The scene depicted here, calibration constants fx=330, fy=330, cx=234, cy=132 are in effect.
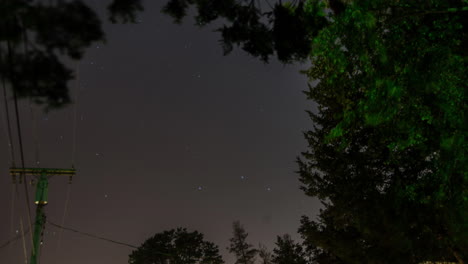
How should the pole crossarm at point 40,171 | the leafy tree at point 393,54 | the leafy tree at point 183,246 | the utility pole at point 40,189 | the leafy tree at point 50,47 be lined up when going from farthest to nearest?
the leafy tree at point 183,246
the pole crossarm at point 40,171
the utility pole at point 40,189
the leafy tree at point 393,54
the leafy tree at point 50,47

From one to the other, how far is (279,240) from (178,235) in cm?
2048

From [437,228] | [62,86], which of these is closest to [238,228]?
[437,228]

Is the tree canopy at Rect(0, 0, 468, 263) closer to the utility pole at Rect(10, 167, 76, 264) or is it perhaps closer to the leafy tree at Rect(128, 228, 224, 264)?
the utility pole at Rect(10, 167, 76, 264)

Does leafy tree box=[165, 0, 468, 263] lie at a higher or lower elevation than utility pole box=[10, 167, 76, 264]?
lower

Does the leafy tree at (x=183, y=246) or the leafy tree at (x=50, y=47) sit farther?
the leafy tree at (x=183, y=246)

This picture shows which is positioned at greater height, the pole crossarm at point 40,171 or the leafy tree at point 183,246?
the leafy tree at point 183,246

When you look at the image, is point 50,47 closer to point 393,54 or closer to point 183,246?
point 393,54

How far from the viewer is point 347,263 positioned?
59.0ft

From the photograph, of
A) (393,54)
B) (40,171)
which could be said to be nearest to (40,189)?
(40,171)

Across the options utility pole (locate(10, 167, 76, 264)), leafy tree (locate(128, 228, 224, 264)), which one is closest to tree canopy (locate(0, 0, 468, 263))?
utility pole (locate(10, 167, 76, 264))

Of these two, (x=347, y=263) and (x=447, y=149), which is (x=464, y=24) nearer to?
(x=447, y=149)

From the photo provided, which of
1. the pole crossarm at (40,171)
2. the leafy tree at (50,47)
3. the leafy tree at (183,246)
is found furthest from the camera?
the leafy tree at (183,246)

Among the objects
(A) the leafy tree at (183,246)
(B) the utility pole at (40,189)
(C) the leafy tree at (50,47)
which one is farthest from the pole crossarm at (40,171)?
(A) the leafy tree at (183,246)

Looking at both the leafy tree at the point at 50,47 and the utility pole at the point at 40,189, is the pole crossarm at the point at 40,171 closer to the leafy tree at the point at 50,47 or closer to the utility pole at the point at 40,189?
the utility pole at the point at 40,189
